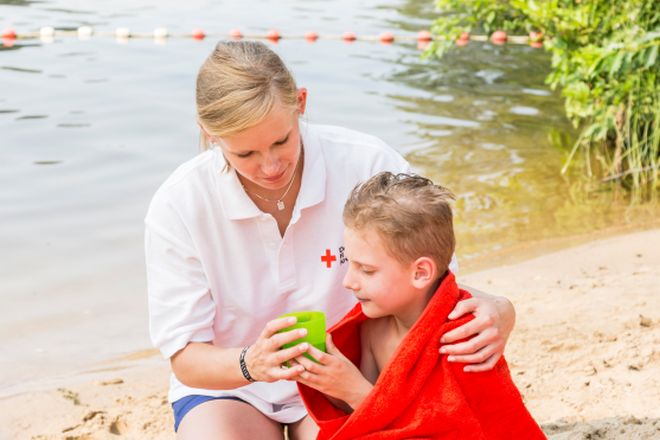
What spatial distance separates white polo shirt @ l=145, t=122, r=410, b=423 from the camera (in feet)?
11.0

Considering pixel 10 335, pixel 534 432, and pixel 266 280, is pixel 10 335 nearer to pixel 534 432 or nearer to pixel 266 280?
pixel 266 280

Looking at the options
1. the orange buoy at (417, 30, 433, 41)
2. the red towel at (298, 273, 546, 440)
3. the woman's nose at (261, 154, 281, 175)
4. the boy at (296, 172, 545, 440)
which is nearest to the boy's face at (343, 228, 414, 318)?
the boy at (296, 172, 545, 440)

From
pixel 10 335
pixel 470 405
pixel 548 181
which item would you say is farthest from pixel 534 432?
pixel 548 181

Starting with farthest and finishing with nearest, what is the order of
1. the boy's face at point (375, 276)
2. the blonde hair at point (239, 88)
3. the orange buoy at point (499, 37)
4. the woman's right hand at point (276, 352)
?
A: the orange buoy at point (499, 37) → the blonde hair at point (239, 88) → the boy's face at point (375, 276) → the woman's right hand at point (276, 352)

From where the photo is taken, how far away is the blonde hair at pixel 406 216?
2.94 metres

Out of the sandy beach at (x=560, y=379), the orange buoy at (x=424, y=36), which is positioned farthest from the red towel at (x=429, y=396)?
the orange buoy at (x=424, y=36)

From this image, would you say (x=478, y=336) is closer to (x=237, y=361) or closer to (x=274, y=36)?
(x=237, y=361)

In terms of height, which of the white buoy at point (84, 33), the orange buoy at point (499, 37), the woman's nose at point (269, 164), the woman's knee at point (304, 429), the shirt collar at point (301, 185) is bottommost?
the white buoy at point (84, 33)

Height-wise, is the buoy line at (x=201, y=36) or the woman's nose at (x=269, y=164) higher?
the woman's nose at (x=269, y=164)

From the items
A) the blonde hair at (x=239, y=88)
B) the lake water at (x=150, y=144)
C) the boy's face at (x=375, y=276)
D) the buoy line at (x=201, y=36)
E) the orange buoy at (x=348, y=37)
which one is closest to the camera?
the boy's face at (x=375, y=276)

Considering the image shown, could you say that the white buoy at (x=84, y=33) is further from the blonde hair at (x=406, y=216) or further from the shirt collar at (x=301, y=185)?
the blonde hair at (x=406, y=216)

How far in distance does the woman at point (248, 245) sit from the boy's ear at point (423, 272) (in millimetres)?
138

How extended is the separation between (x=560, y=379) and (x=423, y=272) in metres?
1.71

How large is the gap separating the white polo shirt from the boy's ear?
523 millimetres
